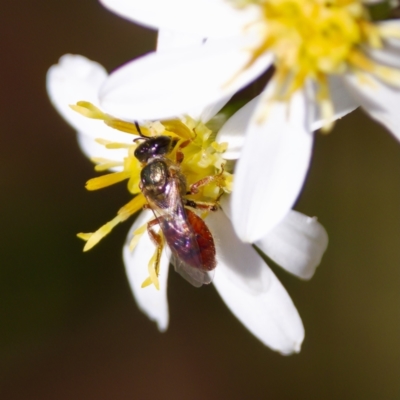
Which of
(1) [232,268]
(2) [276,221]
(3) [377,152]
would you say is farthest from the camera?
(3) [377,152]

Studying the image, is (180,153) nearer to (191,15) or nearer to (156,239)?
(156,239)

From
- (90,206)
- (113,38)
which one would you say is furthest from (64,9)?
(90,206)

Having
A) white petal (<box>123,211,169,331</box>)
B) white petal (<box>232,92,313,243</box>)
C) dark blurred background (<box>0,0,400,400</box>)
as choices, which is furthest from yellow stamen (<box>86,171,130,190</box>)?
dark blurred background (<box>0,0,400,400</box>)

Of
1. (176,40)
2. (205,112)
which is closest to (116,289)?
(205,112)

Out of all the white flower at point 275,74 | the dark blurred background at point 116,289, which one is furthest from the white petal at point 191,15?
the dark blurred background at point 116,289

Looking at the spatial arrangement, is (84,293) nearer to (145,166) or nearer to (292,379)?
(292,379)

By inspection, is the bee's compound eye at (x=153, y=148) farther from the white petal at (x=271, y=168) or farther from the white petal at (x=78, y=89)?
the white petal at (x=271, y=168)

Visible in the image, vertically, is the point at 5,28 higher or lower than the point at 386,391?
higher
